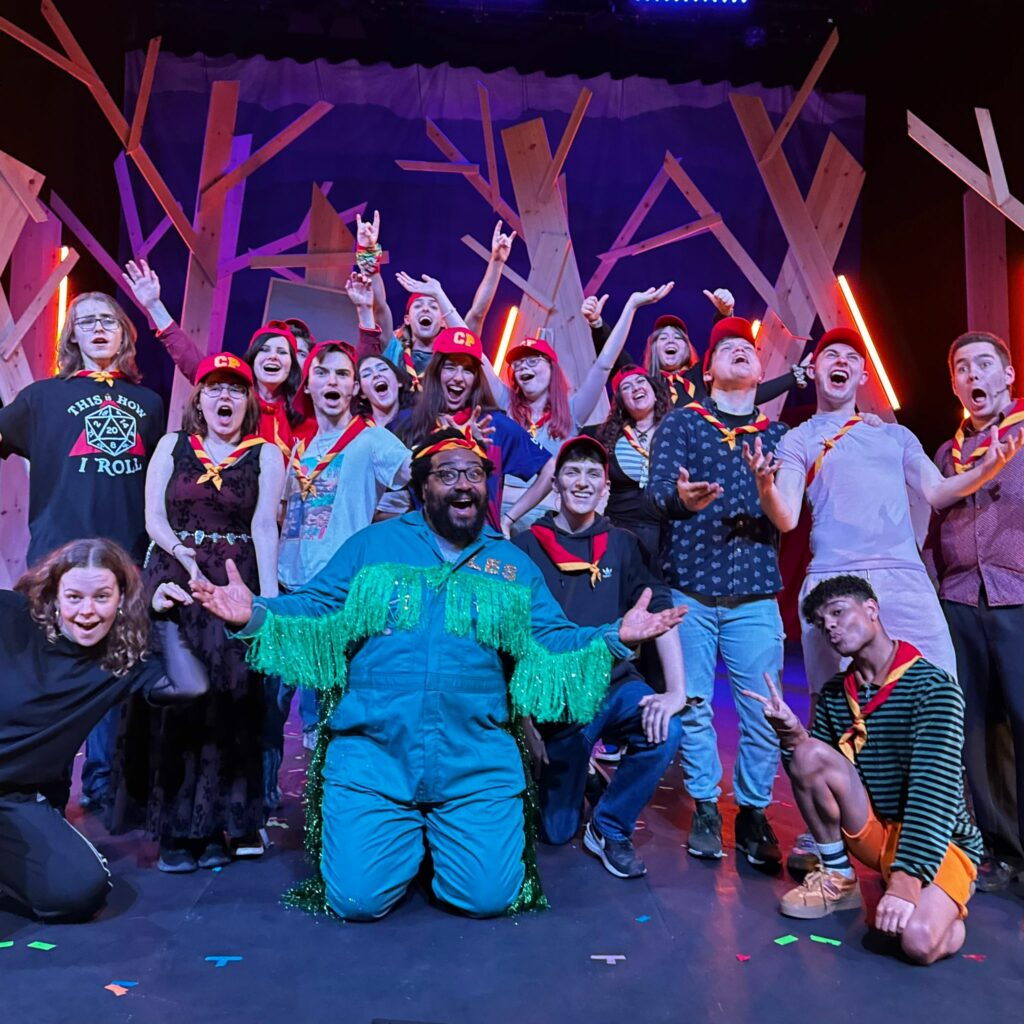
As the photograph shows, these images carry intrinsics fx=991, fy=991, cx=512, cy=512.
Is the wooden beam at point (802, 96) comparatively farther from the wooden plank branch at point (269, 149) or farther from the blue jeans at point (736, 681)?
the blue jeans at point (736, 681)

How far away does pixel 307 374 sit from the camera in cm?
410

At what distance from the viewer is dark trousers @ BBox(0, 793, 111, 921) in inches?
102

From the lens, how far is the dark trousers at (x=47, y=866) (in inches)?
102

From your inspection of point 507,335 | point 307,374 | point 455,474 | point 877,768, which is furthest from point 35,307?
point 877,768

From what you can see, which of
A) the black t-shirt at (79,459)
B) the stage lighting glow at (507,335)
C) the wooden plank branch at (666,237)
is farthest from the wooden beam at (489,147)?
the black t-shirt at (79,459)

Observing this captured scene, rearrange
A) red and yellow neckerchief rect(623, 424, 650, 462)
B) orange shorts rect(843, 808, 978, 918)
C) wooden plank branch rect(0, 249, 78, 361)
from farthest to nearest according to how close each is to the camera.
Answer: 1. wooden plank branch rect(0, 249, 78, 361)
2. red and yellow neckerchief rect(623, 424, 650, 462)
3. orange shorts rect(843, 808, 978, 918)

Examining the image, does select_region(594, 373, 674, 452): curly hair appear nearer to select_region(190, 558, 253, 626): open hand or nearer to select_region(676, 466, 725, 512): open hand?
select_region(676, 466, 725, 512): open hand

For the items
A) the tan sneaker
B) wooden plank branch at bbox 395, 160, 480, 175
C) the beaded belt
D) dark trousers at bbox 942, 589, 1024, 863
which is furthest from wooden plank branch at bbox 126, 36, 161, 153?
the tan sneaker

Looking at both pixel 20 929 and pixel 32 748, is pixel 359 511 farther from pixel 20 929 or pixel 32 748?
pixel 20 929

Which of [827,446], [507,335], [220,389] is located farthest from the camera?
[507,335]

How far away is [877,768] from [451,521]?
1.40 m

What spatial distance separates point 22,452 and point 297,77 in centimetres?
554

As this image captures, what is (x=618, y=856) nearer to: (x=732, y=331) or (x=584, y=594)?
(x=584, y=594)

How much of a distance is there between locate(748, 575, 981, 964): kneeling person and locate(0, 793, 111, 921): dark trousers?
187 cm
